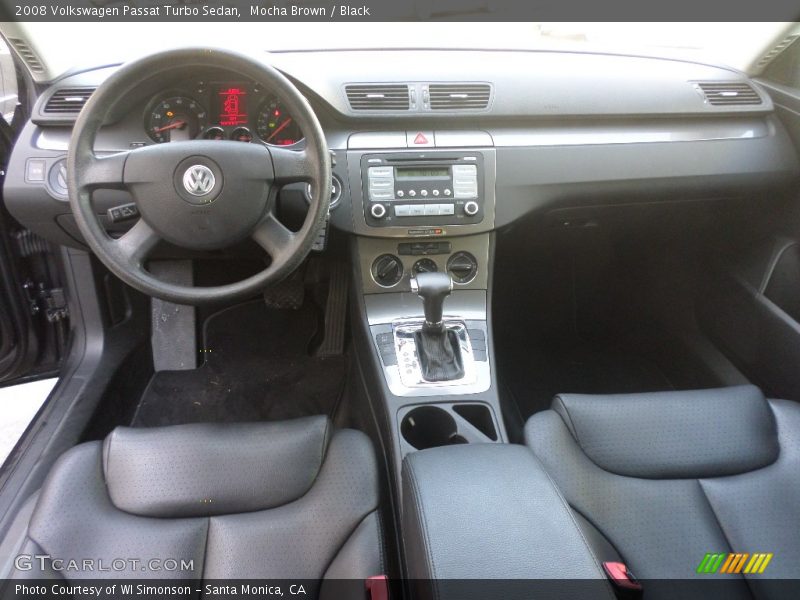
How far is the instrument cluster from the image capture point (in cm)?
157

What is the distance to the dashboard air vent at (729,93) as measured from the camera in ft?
5.97

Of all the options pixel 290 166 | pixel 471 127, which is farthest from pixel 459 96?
pixel 290 166

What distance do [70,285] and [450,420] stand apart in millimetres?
1496

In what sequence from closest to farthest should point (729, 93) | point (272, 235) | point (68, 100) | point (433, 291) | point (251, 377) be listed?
1. point (272, 235)
2. point (433, 291)
3. point (68, 100)
4. point (729, 93)
5. point (251, 377)

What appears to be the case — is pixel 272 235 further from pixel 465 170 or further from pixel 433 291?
pixel 465 170

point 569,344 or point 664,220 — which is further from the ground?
point 664,220

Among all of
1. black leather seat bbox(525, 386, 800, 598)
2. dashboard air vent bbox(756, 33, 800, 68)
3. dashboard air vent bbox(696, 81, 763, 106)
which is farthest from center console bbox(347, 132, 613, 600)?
dashboard air vent bbox(756, 33, 800, 68)

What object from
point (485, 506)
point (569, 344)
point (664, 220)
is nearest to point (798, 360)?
point (664, 220)

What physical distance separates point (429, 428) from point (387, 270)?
20.1 inches

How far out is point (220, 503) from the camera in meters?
1.24

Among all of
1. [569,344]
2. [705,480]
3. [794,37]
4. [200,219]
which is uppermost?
[794,37]

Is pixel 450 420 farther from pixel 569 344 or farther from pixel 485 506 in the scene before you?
pixel 569 344

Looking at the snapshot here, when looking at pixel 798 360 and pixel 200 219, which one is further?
pixel 798 360

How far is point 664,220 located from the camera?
7.02 ft
